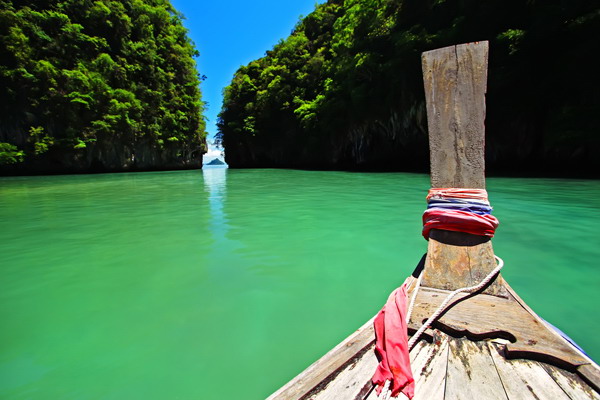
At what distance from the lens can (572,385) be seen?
3.31 ft

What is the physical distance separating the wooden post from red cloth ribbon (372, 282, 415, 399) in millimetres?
476

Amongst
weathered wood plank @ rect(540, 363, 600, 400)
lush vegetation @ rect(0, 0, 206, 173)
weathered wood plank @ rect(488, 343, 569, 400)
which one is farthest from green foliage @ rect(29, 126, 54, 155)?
weathered wood plank @ rect(540, 363, 600, 400)

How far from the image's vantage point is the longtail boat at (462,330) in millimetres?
1027

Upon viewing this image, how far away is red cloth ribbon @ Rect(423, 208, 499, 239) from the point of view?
5.42ft

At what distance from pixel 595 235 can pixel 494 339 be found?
164 inches

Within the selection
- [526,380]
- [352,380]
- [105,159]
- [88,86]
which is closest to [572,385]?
[526,380]

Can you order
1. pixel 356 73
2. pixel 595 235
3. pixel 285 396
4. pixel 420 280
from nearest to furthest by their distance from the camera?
1. pixel 285 396
2. pixel 420 280
3. pixel 595 235
4. pixel 356 73

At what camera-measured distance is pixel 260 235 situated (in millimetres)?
4340

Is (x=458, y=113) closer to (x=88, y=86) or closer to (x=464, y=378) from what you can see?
(x=464, y=378)

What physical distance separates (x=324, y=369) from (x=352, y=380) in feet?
0.36

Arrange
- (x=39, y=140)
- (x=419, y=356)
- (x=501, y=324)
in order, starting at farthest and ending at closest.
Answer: (x=39, y=140) → (x=501, y=324) → (x=419, y=356)

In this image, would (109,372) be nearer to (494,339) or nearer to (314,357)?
(314,357)

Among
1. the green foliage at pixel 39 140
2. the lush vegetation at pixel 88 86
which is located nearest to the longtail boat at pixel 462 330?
the lush vegetation at pixel 88 86

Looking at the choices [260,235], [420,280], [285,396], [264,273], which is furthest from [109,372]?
[260,235]
